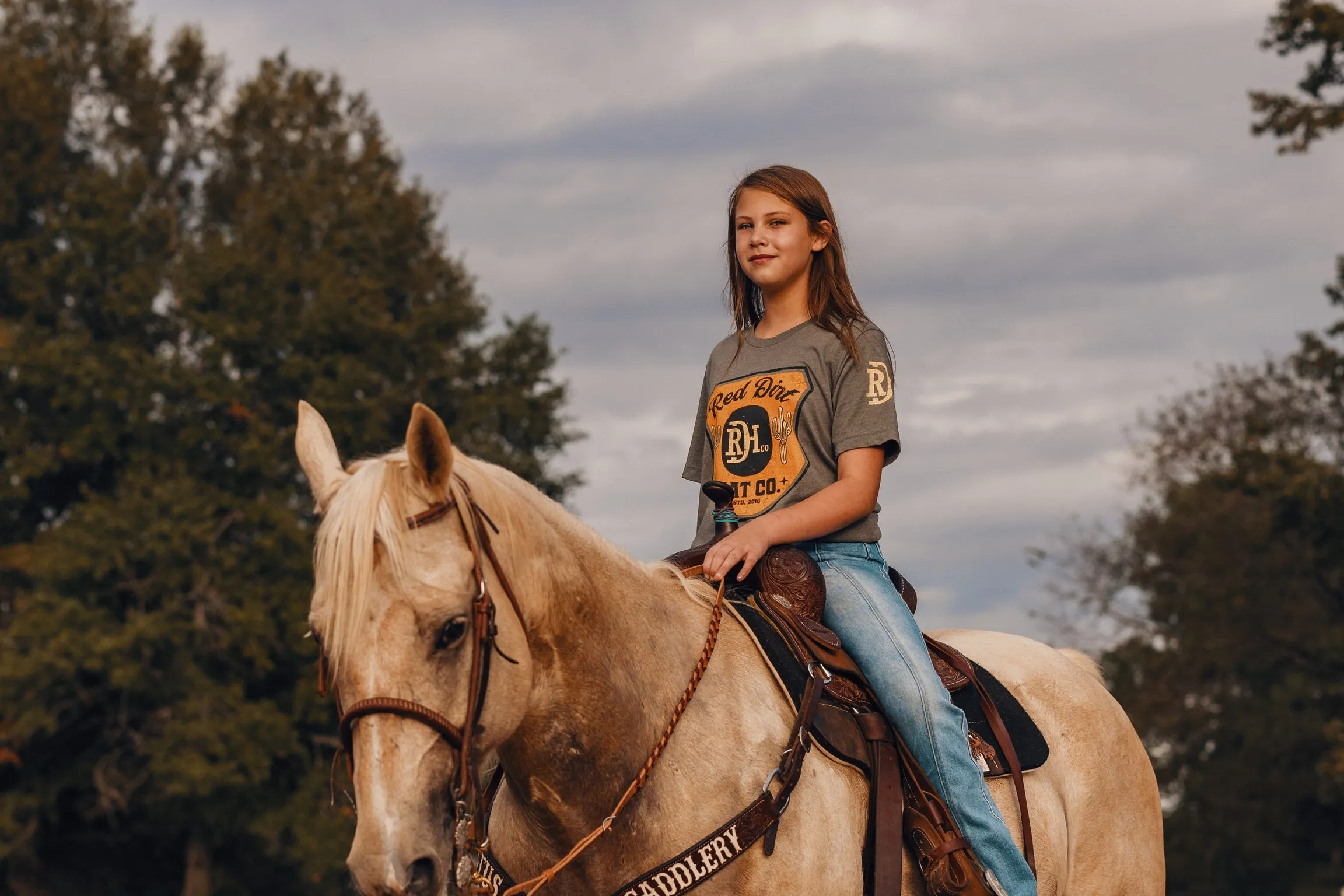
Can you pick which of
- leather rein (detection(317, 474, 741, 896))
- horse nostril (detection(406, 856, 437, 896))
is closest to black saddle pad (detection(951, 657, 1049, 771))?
leather rein (detection(317, 474, 741, 896))

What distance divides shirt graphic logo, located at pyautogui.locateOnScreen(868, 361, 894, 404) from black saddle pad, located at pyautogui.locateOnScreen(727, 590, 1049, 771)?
75 centimetres

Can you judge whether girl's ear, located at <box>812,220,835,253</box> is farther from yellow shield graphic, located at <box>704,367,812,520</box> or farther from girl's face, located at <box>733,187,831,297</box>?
yellow shield graphic, located at <box>704,367,812,520</box>

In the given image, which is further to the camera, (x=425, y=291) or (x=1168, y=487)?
(x=1168, y=487)

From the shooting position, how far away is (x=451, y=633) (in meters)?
3.83

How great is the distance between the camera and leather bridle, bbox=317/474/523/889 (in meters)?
3.71

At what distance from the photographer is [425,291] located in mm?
39438

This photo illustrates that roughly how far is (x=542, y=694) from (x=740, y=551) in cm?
93

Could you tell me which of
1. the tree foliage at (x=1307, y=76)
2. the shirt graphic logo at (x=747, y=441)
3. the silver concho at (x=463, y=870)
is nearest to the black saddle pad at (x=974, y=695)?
the shirt graphic logo at (x=747, y=441)

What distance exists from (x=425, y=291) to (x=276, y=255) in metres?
3.77

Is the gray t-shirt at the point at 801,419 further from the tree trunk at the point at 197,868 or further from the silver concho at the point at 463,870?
the tree trunk at the point at 197,868

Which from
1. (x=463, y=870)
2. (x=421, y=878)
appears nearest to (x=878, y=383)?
(x=463, y=870)

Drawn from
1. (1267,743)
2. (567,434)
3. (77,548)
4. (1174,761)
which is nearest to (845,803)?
(77,548)

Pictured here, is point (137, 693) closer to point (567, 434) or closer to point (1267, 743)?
point (567, 434)

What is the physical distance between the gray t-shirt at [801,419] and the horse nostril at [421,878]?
6.27ft
